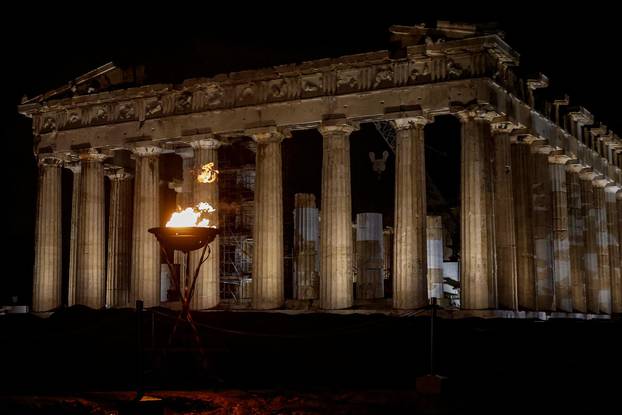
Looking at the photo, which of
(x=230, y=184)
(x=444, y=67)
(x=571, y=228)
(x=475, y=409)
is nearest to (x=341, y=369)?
(x=475, y=409)

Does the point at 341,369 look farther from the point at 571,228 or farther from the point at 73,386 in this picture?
the point at 571,228

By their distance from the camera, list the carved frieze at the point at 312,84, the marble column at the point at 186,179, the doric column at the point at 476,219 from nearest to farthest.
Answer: the doric column at the point at 476,219, the carved frieze at the point at 312,84, the marble column at the point at 186,179

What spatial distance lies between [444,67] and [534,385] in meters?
15.6

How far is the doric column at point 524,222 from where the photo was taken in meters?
34.4

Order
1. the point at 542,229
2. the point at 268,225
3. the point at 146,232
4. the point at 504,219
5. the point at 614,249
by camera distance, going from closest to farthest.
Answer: the point at 504,219
the point at 268,225
the point at 542,229
the point at 146,232
the point at 614,249

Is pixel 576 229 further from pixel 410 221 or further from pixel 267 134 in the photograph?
pixel 267 134

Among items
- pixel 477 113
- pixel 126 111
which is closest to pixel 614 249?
pixel 477 113

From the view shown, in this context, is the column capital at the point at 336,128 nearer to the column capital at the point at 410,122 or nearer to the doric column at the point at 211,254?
the column capital at the point at 410,122

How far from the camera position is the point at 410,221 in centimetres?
3269

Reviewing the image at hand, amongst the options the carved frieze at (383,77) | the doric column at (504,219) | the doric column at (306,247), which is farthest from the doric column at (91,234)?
the doric column at (504,219)

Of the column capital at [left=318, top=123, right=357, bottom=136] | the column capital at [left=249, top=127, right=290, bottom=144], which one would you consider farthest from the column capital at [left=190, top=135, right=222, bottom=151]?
the column capital at [left=318, top=123, right=357, bottom=136]

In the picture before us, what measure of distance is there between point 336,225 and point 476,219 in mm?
5615

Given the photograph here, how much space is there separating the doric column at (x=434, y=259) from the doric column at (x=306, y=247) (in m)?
5.55

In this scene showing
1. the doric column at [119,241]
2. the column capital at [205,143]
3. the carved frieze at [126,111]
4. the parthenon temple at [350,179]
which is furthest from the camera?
the doric column at [119,241]
